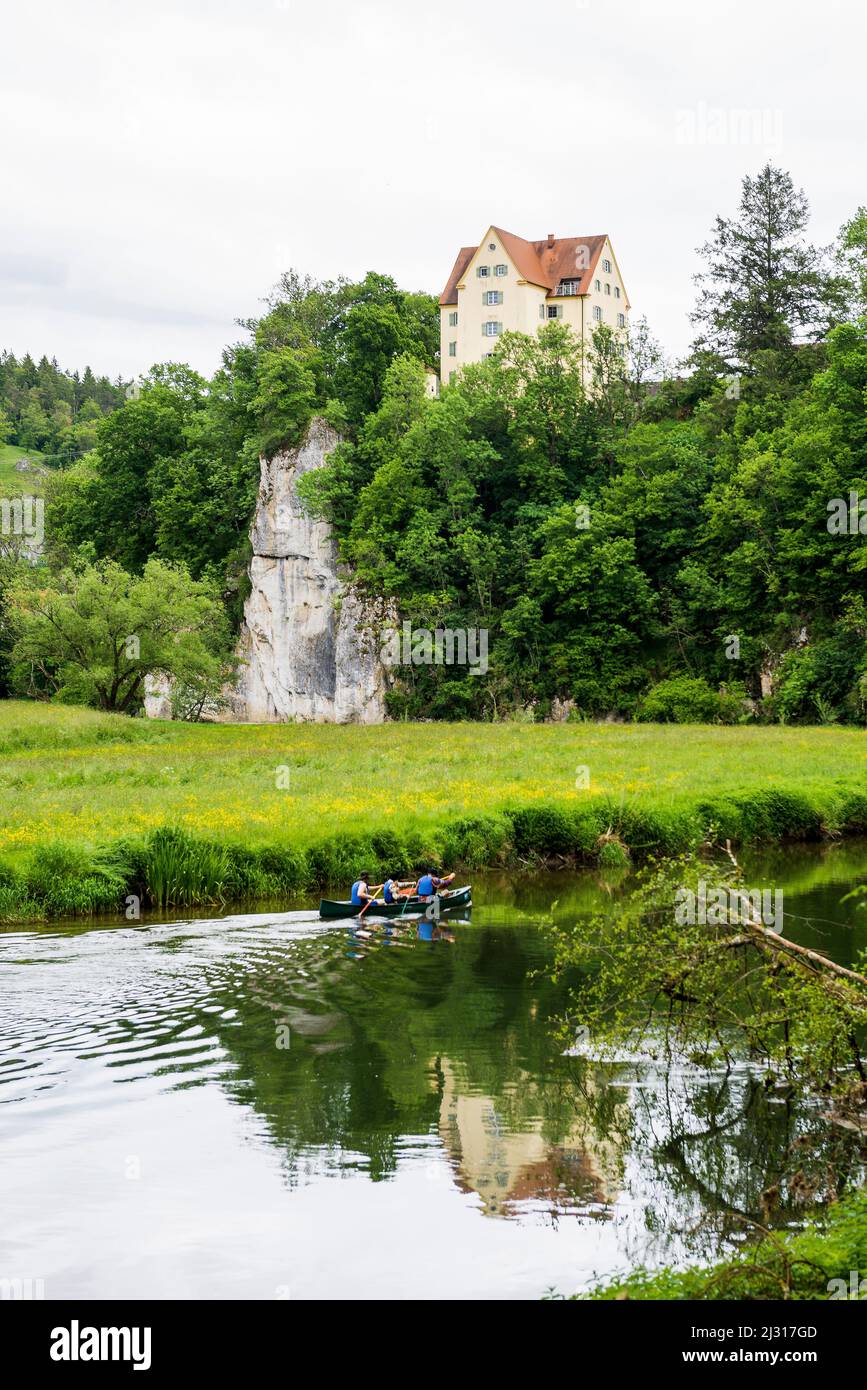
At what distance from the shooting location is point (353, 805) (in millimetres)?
30656

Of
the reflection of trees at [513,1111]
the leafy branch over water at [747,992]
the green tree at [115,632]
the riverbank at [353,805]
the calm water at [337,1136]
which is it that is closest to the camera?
the calm water at [337,1136]

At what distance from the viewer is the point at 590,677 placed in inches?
3002

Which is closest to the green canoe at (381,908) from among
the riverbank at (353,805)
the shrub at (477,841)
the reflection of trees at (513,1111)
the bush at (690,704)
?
the riverbank at (353,805)

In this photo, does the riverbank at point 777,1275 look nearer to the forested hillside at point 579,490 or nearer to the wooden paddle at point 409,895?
the wooden paddle at point 409,895

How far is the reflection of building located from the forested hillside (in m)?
54.4

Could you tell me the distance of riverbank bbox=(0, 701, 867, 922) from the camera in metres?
24.5

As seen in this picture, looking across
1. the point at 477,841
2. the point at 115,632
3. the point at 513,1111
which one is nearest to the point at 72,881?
the point at 477,841

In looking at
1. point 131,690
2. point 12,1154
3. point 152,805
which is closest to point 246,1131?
point 12,1154

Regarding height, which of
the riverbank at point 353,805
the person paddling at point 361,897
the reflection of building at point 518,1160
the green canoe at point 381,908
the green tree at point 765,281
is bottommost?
the reflection of building at point 518,1160

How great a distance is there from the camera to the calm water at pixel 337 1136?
10062mm

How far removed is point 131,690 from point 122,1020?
51.3m

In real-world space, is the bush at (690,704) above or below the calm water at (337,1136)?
above

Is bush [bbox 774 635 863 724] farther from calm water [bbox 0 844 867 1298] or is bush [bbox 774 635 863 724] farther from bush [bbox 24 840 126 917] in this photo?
bush [bbox 24 840 126 917]
